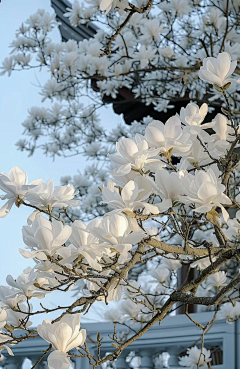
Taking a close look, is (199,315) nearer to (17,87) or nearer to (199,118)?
(199,118)

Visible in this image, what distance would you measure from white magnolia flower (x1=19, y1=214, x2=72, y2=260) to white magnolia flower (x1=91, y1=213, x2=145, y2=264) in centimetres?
4

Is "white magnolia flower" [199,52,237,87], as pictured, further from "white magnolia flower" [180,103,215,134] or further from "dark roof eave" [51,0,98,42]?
"dark roof eave" [51,0,98,42]

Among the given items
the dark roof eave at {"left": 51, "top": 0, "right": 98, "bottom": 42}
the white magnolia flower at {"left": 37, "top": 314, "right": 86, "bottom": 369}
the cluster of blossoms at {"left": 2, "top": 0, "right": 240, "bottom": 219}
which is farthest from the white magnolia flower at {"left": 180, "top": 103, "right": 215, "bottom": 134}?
the dark roof eave at {"left": 51, "top": 0, "right": 98, "bottom": 42}

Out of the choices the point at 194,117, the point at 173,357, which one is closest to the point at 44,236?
the point at 194,117

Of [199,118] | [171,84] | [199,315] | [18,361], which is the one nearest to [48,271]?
[199,118]

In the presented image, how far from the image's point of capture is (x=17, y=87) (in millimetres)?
4055

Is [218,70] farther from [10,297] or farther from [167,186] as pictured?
[10,297]

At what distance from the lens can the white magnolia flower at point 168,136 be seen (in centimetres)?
63

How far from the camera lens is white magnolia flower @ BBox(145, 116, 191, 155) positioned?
2.08 feet

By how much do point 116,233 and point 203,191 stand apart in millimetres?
98

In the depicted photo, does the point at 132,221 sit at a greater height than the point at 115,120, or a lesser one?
lesser

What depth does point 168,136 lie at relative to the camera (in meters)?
0.63

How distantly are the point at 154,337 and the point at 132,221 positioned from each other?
4.74 ft

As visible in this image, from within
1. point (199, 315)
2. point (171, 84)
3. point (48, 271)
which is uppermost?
point (171, 84)
